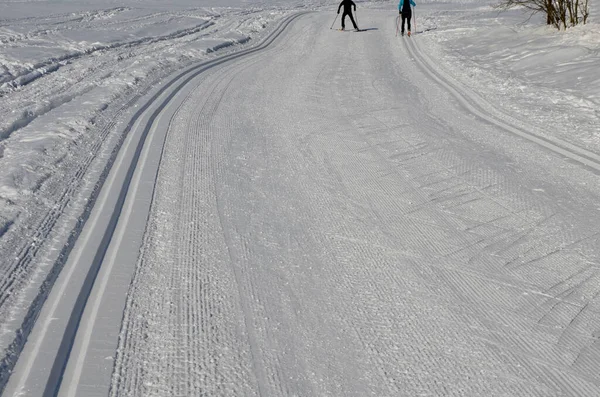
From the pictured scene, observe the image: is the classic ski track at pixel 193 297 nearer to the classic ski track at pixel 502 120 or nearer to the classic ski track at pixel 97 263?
the classic ski track at pixel 97 263

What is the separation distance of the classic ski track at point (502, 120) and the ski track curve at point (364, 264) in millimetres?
53

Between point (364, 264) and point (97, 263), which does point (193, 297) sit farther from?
point (364, 264)

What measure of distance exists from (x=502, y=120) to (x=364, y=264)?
5507mm

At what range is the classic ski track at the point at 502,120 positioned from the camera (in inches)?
300

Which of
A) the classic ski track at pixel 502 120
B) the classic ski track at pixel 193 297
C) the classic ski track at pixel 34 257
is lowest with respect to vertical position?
the classic ski track at pixel 502 120

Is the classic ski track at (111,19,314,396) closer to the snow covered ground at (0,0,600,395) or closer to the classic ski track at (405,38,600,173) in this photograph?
the snow covered ground at (0,0,600,395)

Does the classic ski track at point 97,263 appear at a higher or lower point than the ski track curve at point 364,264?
higher

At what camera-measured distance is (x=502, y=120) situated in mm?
9586

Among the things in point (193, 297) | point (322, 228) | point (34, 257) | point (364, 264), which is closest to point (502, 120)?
point (322, 228)

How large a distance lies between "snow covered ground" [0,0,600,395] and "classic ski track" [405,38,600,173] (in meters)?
0.05

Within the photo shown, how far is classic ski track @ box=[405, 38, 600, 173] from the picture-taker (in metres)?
7.63

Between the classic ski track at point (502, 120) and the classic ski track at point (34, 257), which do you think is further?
the classic ski track at point (502, 120)

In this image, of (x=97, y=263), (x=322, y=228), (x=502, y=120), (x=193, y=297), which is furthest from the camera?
(x=502, y=120)

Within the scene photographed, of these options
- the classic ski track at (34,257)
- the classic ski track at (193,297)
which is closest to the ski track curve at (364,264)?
the classic ski track at (193,297)
